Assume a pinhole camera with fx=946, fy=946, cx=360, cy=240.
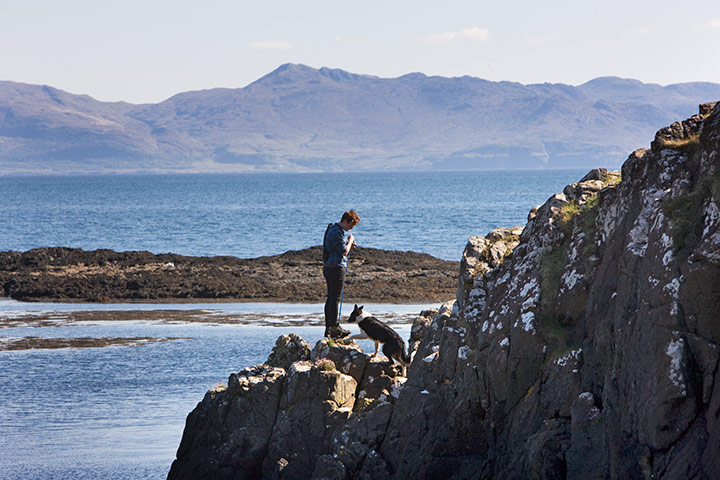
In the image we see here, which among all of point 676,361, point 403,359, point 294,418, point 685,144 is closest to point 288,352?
point 403,359

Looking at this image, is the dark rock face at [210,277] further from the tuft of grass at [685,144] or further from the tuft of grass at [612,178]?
the tuft of grass at [685,144]

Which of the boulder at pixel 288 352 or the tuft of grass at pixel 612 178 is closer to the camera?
the tuft of grass at pixel 612 178

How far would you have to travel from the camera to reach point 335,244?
14.0 m

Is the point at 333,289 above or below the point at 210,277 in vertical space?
above

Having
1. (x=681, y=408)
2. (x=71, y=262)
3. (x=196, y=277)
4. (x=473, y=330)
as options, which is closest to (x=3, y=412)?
(x=473, y=330)

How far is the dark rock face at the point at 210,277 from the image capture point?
99.7ft

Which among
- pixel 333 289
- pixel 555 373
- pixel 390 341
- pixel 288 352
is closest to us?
pixel 555 373

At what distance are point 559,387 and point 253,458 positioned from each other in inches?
171

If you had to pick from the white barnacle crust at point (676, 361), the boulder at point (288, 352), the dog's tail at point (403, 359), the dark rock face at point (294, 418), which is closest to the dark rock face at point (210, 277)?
the boulder at point (288, 352)

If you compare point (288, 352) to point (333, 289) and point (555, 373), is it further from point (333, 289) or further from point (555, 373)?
point (555, 373)

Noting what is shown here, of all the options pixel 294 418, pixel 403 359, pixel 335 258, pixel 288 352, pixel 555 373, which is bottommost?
pixel 294 418

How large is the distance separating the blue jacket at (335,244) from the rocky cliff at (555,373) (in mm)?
2159

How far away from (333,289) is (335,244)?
680mm

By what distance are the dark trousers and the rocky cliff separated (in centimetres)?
182
